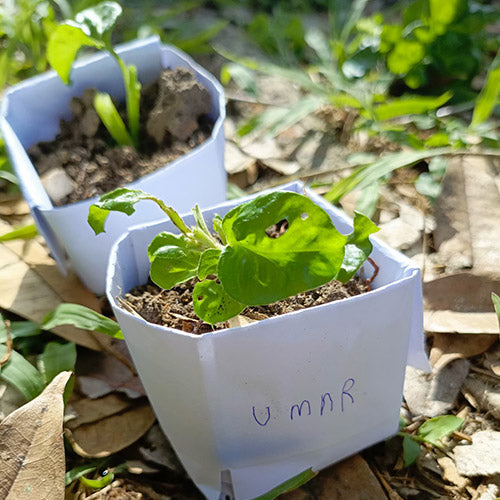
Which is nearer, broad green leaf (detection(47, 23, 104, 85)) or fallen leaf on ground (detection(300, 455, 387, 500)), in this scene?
fallen leaf on ground (detection(300, 455, 387, 500))

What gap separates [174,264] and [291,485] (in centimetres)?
35

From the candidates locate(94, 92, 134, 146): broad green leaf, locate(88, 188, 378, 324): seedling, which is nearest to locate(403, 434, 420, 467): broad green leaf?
locate(88, 188, 378, 324): seedling

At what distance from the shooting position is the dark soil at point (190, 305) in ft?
2.95

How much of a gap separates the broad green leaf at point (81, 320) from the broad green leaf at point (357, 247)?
421 millimetres

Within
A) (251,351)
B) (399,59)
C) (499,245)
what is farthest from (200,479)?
(399,59)

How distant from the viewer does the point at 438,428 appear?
100 cm

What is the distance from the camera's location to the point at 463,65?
1.69 meters

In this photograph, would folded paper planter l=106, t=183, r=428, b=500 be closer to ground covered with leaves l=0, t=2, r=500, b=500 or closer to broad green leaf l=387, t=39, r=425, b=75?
ground covered with leaves l=0, t=2, r=500, b=500

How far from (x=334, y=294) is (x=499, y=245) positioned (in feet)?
1.52

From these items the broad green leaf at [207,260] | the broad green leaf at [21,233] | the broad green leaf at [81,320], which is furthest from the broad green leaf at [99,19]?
the broad green leaf at [207,260]

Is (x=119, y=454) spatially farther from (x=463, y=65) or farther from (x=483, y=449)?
(x=463, y=65)

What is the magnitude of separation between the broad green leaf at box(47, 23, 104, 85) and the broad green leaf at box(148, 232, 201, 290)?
50 centimetres

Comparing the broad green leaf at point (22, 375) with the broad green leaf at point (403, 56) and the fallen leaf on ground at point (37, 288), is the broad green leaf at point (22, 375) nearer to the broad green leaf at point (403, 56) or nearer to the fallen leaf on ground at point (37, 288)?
the fallen leaf on ground at point (37, 288)

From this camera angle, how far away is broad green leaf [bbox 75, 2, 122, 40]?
3.97ft
